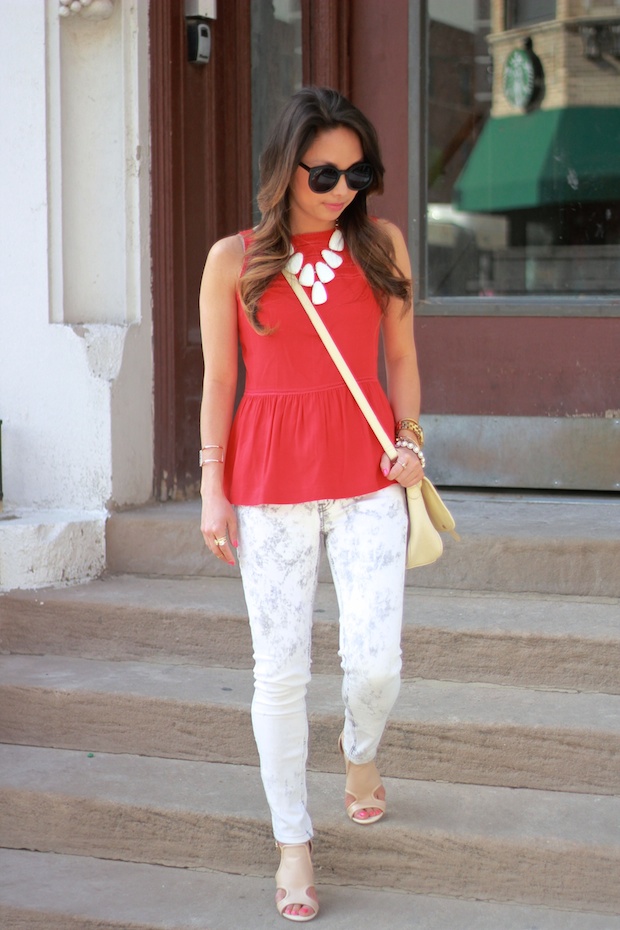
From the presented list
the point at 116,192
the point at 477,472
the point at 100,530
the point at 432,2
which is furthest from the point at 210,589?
the point at 432,2

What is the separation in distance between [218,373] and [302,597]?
544 millimetres

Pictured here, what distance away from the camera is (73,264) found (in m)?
4.62

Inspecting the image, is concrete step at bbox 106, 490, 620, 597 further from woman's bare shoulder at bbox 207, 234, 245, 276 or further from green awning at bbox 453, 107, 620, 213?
woman's bare shoulder at bbox 207, 234, 245, 276

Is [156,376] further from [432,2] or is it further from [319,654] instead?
[432,2]

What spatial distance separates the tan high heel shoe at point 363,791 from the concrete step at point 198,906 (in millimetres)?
178

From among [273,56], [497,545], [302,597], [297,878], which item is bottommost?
[297,878]

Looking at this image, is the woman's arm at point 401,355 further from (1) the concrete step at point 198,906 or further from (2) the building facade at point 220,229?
(2) the building facade at point 220,229

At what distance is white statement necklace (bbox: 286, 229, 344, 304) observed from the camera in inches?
109

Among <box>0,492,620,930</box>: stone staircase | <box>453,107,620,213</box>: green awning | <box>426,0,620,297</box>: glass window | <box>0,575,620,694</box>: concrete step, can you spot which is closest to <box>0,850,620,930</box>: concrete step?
<box>0,492,620,930</box>: stone staircase

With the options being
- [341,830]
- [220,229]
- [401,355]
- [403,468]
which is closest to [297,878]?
[341,830]

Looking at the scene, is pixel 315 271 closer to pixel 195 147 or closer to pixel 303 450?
pixel 303 450

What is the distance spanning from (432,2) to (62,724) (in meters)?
3.00

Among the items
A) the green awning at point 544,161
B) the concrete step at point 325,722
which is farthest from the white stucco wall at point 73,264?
the green awning at point 544,161

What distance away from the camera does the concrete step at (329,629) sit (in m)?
3.67
